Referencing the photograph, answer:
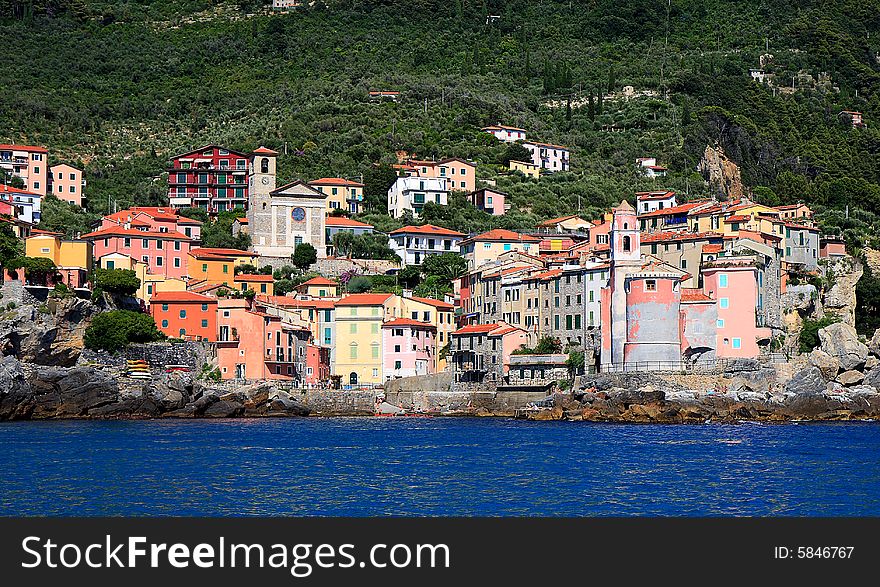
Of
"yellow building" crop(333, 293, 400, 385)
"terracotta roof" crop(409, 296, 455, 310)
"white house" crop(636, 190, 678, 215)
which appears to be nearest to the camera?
"yellow building" crop(333, 293, 400, 385)

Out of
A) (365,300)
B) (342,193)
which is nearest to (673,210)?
(365,300)

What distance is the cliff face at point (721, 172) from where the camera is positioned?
106 metres

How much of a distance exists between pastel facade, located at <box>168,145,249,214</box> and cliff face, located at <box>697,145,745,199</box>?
33971mm

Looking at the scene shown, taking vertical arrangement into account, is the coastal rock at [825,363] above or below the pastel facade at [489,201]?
below

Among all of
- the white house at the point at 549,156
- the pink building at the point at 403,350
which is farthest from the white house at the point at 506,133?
the pink building at the point at 403,350

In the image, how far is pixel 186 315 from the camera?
70812 millimetres

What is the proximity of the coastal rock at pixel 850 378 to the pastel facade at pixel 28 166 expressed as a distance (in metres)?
50.5

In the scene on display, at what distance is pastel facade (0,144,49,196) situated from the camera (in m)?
92.2

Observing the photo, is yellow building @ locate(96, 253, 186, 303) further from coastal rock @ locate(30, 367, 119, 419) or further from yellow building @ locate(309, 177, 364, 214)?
yellow building @ locate(309, 177, 364, 214)

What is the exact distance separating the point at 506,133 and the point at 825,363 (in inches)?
1821

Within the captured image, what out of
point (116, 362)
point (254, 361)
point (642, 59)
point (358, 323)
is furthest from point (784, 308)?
point (642, 59)

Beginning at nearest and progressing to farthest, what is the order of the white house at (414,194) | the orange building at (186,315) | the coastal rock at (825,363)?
the coastal rock at (825,363), the orange building at (186,315), the white house at (414,194)

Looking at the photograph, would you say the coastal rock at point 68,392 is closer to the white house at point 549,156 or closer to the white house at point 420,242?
the white house at point 420,242

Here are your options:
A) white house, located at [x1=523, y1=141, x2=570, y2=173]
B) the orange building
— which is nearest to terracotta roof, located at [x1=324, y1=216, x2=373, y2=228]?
the orange building
